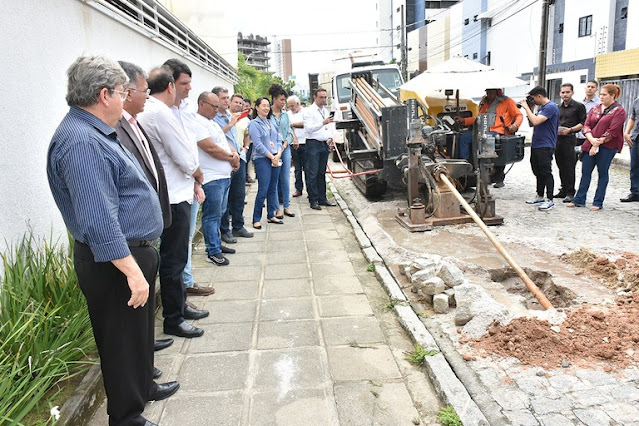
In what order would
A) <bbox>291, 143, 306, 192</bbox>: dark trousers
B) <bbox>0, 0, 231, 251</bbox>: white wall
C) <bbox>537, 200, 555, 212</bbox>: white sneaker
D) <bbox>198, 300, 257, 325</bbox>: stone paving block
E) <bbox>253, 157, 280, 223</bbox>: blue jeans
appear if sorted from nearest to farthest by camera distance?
<bbox>0, 0, 231, 251</bbox>: white wall < <bbox>198, 300, 257, 325</bbox>: stone paving block < <bbox>253, 157, 280, 223</bbox>: blue jeans < <bbox>537, 200, 555, 212</bbox>: white sneaker < <bbox>291, 143, 306, 192</bbox>: dark trousers

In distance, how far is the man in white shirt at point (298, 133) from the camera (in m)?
8.64

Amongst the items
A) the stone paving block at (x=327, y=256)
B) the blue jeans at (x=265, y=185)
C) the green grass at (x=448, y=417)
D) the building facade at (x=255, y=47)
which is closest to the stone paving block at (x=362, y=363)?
the green grass at (x=448, y=417)

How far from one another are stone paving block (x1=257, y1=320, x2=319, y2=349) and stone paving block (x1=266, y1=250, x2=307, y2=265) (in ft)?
5.20

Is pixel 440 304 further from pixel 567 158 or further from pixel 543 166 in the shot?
pixel 567 158

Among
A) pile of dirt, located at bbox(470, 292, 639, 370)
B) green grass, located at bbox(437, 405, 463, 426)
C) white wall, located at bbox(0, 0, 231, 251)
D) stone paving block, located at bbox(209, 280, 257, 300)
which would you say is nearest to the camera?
green grass, located at bbox(437, 405, 463, 426)

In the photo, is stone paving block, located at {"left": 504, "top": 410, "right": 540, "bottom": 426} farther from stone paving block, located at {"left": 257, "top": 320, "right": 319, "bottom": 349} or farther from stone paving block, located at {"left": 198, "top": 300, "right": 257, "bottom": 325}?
stone paving block, located at {"left": 198, "top": 300, "right": 257, "bottom": 325}

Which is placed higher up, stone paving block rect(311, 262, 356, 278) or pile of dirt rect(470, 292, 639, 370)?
pile of dirt rect(470, 292, 639, 370)

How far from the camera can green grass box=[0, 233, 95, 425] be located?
7.88ft

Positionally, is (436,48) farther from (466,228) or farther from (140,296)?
(140,296)

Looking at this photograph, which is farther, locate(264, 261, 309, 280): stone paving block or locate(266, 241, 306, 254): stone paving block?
locate(266, 241, 306, 254): stone paving block

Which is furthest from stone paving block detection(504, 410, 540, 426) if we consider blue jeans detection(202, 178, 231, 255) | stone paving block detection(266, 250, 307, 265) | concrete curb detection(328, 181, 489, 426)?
blue jeans detection(202, 178, 231, 255)

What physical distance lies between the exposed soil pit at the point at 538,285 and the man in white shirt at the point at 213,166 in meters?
2.91

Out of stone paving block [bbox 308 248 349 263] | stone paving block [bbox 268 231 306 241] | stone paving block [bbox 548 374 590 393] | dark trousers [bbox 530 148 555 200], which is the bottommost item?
stone paving block [bbox 548 374 590 393]

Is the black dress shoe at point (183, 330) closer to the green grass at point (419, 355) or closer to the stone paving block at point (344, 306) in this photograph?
the stone paving block at point (344, 306)
